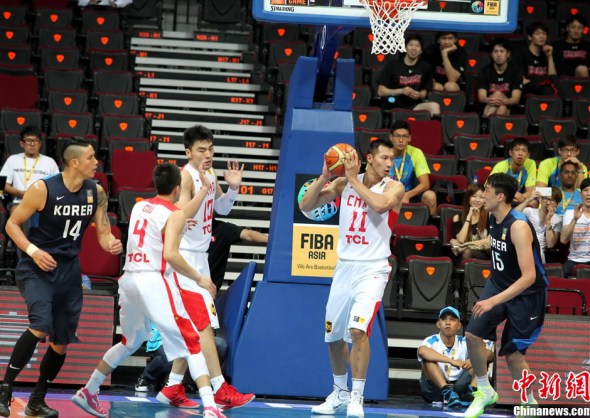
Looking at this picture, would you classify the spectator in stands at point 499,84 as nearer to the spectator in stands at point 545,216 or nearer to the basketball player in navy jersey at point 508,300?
the spectator in stands at point 545,216

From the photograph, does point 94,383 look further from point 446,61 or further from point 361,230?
point 446,61

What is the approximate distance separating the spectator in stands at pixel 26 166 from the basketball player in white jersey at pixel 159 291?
4.89 m

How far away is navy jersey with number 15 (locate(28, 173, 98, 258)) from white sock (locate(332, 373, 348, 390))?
2.42 m

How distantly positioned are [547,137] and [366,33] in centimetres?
385

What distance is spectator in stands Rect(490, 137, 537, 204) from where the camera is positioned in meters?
13.4

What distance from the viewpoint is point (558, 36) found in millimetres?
18672

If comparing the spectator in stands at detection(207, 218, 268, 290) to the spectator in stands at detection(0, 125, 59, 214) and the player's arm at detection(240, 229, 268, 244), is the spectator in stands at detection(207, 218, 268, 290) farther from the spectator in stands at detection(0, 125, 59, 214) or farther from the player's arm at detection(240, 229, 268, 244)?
the spectator in stands at detection(0, 125, 59, 214)

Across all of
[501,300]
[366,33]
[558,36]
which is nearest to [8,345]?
[501,300]

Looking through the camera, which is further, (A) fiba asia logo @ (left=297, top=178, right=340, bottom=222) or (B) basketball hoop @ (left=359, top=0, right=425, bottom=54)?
(A) fiba asia logo @ (left=297, top=178, right=340, bottom=222)

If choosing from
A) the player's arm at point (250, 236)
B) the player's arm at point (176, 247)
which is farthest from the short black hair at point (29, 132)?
the player's arm at point (176, 247)

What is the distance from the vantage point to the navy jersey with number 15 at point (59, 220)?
317 inches

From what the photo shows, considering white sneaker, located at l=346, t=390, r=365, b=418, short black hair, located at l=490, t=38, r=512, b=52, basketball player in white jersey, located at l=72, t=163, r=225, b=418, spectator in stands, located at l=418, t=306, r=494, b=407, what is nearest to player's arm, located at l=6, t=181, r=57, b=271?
basketball player in white jersey, located at l=72, t=163, r=225, b=418

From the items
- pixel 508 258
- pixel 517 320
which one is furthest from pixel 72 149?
pixel 517 320

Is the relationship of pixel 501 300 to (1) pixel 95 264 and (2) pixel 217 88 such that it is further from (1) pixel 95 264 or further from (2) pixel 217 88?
(2) pixel 217 88
